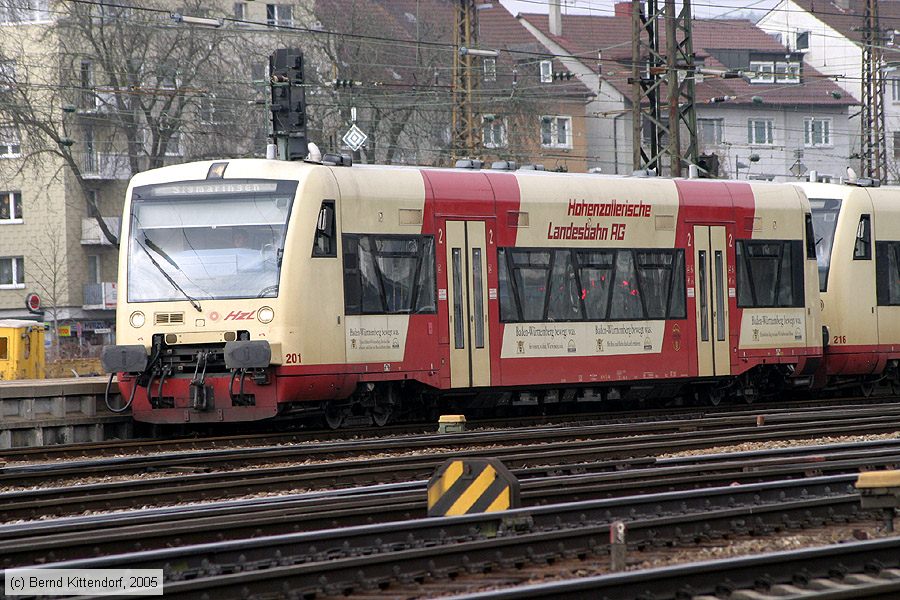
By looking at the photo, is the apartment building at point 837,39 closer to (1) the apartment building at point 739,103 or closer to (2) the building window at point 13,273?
(1) the apartment building at point 739,103

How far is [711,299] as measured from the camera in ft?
69.8

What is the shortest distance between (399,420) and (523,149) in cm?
2952

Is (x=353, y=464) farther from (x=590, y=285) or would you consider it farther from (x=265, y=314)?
(x=590, y=285)

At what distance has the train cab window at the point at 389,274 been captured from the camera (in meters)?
17.5

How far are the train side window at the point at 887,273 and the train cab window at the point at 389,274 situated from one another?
9.08 metres

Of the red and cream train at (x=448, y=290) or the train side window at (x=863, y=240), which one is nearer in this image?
the red and cream train at (x=448, y=290)

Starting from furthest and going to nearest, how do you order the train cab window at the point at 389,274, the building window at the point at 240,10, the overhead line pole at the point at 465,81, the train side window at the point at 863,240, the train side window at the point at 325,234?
the building window at the point at 240,10 < the overhead line pole at the point at 465,81 < the train side window at the point at 863,240 < the train cab window at the point at 389,274 < the train side window at the point at 325,234

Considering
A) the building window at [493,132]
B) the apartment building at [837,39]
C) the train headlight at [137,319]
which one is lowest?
the train headlight at [137,319]

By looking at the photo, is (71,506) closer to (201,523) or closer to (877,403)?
(201,523)

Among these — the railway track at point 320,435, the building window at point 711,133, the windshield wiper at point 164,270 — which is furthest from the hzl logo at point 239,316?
the building window at point 711,133

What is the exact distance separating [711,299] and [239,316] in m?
7.54

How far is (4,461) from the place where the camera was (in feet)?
49.6

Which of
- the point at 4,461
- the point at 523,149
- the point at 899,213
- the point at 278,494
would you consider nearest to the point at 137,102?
the point at 523,149

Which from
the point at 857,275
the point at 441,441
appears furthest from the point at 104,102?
the point at 441,441
